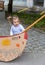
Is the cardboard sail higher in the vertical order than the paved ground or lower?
higher

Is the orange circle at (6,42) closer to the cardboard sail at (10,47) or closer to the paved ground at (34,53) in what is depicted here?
the cardboard sail at (10,47)

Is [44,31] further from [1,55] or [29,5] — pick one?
[29,5]

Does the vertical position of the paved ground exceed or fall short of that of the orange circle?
it falls short

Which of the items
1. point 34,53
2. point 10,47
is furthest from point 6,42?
point 34,53

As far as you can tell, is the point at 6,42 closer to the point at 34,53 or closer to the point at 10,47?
the point at 10,47

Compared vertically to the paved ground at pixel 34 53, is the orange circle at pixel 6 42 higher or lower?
higher

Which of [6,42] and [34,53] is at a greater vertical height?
[6,42]

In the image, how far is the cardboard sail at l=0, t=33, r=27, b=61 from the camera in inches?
284

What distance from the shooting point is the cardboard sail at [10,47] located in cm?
721

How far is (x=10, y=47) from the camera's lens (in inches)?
284

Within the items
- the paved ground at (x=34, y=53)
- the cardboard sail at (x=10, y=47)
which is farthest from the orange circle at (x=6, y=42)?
the paved ground at (x=34, y=53)

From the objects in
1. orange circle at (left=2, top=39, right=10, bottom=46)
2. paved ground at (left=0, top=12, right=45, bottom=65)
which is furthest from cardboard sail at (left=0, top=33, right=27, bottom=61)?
paved ground at (left=0, top=12, right=45, bottom=65)

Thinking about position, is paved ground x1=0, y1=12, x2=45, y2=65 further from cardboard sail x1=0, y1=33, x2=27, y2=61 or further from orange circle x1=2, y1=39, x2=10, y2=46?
orange circle x1=2, y1=39, x2=10, y2=46

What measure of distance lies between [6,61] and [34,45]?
6.67 ft
